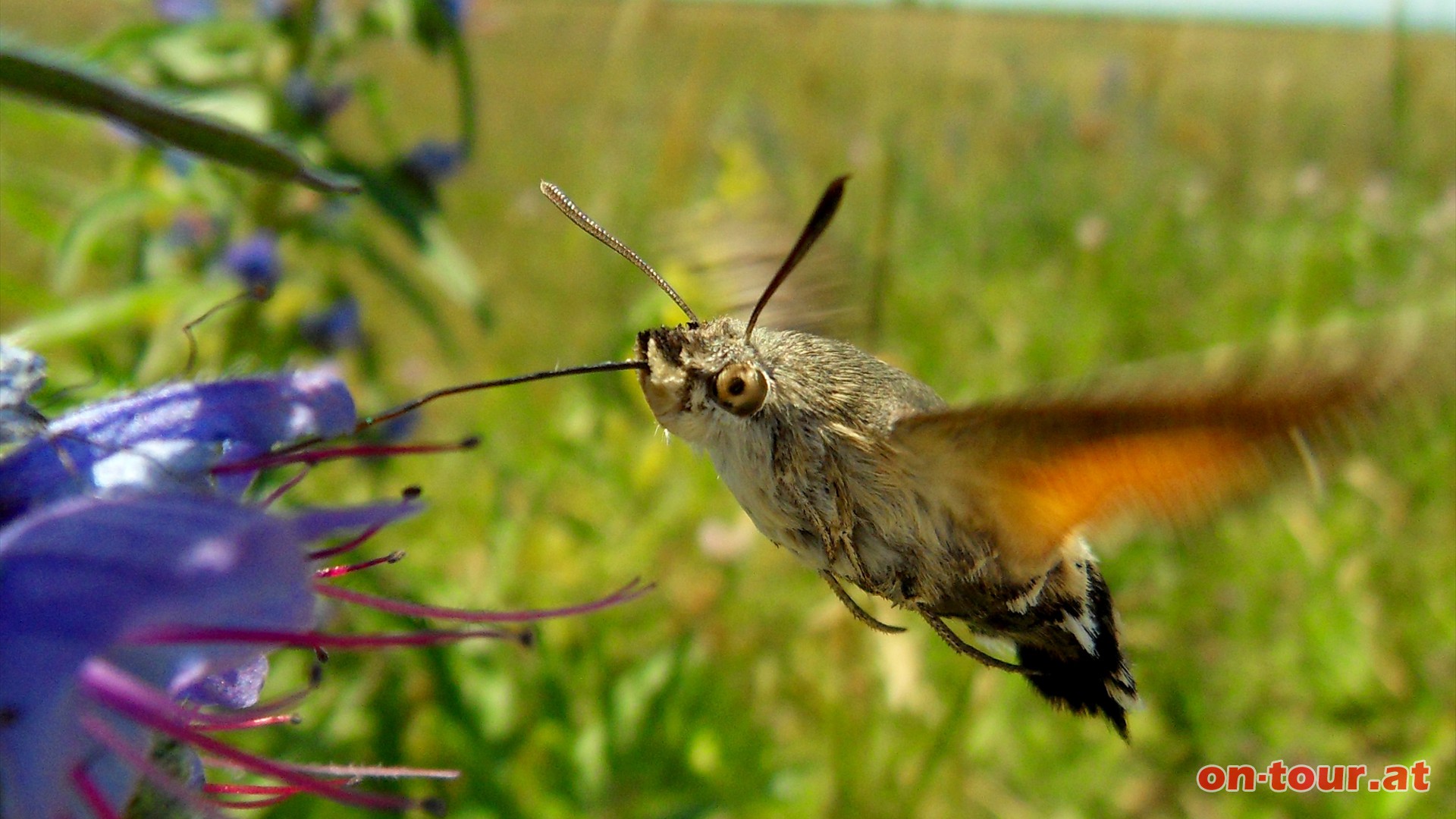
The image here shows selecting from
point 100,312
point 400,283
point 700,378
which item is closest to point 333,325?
point 400,283

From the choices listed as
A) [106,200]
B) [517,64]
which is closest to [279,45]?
[106,200]

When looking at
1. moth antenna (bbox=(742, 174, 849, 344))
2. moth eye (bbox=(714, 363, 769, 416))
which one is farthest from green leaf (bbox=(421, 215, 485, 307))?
moth eye (bbox=(714, 363, 769, 416))

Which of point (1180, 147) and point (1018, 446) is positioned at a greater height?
point (1018, 446)

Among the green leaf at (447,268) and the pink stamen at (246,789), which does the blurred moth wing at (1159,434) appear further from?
the green leaf at (447,268)

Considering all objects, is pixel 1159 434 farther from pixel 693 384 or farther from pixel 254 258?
pixel 254 258

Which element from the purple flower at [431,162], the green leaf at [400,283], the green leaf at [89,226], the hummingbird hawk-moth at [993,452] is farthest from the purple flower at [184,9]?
the hummingbird hawk-moth at [993,452]

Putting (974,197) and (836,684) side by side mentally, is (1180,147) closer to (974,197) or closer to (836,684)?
(974,197)

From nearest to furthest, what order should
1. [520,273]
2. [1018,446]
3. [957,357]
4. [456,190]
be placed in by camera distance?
1. [1018,446]
2. [957,357]
3. [520,273]
4. [456,190]
